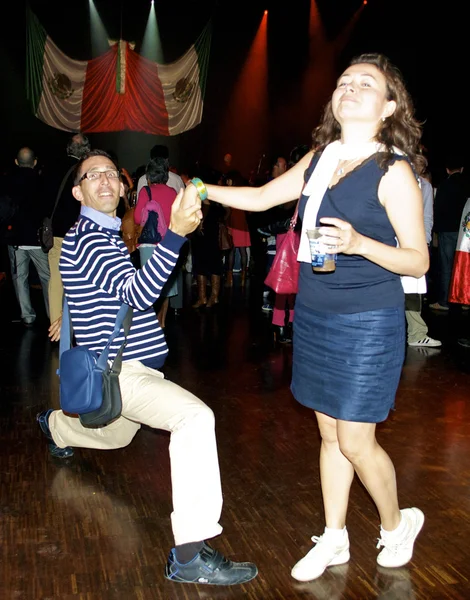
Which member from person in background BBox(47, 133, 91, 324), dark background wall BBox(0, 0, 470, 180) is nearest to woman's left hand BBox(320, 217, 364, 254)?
person in background BBox(47, 133, 91, 324)

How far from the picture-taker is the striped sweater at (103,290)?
8.42 feet

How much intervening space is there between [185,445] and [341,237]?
965mm

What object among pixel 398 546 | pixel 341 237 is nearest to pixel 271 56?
pixel 398 546

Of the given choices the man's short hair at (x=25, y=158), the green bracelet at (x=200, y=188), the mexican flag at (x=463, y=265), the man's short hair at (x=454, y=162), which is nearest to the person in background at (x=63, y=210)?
the man's short hair at (x=25, y=158)

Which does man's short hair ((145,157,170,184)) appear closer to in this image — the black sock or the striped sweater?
the striped sweater

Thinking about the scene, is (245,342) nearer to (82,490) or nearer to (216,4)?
(82,490)

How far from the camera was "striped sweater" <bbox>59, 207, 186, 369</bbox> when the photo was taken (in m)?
2.57

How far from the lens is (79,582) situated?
99.1 inches

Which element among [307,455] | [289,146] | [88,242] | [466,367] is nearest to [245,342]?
[466,367]

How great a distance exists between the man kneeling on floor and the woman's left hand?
1.93 ft

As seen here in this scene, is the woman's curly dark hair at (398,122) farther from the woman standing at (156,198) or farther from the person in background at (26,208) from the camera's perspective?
the person in background at (26,208)

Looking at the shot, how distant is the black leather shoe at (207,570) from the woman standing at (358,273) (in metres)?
0.22

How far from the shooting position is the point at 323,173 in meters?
2.29

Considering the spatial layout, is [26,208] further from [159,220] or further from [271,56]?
[271,56]
